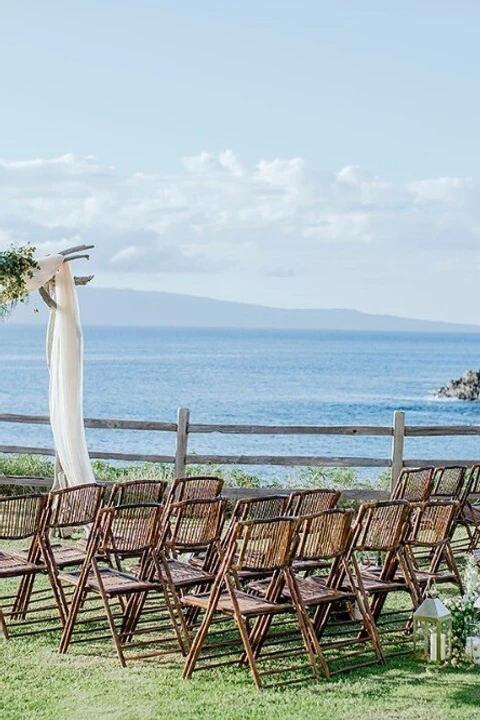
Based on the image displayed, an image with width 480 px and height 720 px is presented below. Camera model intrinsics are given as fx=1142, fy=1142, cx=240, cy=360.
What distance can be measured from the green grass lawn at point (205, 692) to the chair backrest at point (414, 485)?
8.15 ft

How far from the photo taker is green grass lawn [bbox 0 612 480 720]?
5.61m

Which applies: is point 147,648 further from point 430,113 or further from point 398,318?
point 398,318

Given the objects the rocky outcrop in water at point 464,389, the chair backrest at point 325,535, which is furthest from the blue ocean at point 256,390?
the chair backrest at point 325,535

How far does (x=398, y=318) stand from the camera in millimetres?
172375

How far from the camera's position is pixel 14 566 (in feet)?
23.5

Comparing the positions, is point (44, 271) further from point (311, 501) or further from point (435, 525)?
point (435, 525)

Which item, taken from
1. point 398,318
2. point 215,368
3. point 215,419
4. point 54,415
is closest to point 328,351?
point 215,368

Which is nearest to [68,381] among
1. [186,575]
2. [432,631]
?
[186,575]

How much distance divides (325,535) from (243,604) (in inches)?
23.8

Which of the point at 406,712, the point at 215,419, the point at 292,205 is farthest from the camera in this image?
the point at 292,205

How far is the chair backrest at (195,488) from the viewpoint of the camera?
798 centimetres

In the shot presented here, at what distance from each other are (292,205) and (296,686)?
78083 mm

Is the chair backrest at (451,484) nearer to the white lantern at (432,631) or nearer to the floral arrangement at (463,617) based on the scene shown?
the floral arrangement at (463,617)

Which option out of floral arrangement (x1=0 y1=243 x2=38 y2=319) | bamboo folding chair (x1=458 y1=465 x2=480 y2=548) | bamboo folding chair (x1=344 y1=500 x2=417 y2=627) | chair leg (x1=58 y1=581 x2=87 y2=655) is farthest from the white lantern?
floral arrangement (x1=0 y1=243 x2=38 y2=319)
